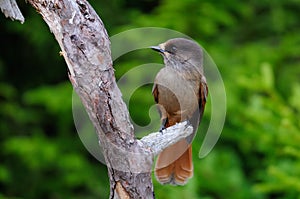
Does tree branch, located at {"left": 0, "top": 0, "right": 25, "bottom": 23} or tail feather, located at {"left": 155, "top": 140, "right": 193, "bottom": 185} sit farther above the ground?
tree branch, located at {"left": 0, "top": 0, "right": 25, "bottom": 23}

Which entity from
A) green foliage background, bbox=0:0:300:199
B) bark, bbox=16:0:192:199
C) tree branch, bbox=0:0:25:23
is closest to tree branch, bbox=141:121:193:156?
A: bark, bbox=16:0:192:199

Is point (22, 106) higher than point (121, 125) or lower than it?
higher

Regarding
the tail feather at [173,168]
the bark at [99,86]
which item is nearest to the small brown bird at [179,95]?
the tail feather at [173,168]

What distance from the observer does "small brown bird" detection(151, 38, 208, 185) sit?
337 cm

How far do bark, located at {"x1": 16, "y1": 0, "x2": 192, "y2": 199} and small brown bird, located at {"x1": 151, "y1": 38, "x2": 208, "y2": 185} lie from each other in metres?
0.55

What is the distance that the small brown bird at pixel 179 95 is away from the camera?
11.1 ft

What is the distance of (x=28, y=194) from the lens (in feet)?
23.4

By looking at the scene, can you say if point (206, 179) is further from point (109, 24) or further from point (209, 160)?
point (109, 24)

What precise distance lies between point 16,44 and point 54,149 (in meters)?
1.57

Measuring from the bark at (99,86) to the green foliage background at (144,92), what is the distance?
7.34ft

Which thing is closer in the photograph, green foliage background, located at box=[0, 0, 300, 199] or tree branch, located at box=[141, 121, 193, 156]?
tree branch, located at box=[141, 121, 193, 156]

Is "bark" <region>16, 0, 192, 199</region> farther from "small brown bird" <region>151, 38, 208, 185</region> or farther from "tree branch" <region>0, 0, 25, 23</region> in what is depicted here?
"small brown bird" <region>151, 38, 208, 185</region>

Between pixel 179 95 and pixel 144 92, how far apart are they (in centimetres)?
289

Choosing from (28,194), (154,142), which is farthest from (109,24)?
(154,142)
